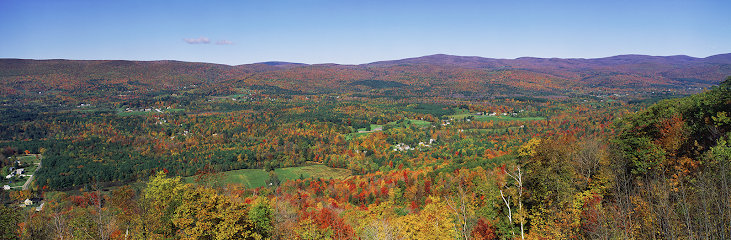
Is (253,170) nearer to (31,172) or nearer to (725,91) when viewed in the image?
(31,172)

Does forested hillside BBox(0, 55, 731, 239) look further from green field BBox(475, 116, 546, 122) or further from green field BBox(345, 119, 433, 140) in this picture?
green field BBox(475, 116, 546, 122)

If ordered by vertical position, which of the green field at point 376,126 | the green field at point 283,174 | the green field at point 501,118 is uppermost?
the green field at point 501,118

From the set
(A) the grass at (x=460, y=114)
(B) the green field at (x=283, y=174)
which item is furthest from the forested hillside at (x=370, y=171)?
(A) the grass at (x=460, y=114)

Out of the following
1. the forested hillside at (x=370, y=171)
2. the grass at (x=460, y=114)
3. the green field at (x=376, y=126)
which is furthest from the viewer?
the grass at (x=460, y=114)

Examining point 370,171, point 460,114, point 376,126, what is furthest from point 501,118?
point 370,171

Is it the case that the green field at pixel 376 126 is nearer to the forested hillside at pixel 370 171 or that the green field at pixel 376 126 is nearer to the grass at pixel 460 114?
the forested hillside at pixel 370 171

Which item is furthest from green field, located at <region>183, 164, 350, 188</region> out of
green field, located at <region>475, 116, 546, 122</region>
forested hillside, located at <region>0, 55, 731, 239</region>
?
green field, located at <region>475, 116, 546, 122</region>

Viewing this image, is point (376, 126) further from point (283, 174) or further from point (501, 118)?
point (283, 174)
